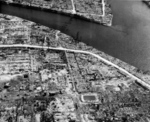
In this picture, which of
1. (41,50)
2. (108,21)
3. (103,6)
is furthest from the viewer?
(103,6)

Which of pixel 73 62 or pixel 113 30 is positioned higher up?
pixel 113 30

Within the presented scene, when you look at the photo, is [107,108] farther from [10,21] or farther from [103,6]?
[103,6]

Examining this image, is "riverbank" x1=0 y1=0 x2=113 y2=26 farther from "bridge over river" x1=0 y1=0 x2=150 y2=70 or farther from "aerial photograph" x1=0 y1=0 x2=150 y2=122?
"bridge over river" x1=0 y1=0 x2=150 y2=70

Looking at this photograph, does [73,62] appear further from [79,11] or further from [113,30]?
[79,11]

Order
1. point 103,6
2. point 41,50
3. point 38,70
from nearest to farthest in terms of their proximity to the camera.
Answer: point 38,70 → point 41,50 → point 103,6

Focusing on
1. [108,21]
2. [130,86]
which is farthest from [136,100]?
[108,21]

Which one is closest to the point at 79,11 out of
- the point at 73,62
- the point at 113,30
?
the point at 113,30

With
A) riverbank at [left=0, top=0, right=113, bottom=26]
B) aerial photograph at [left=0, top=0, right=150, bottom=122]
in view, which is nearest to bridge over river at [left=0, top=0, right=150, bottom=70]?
aerial photograph at [left=0, top=0, right=150, bottom=122]

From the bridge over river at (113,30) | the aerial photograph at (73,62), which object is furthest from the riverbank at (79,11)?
the bridge over river at (113,30)
